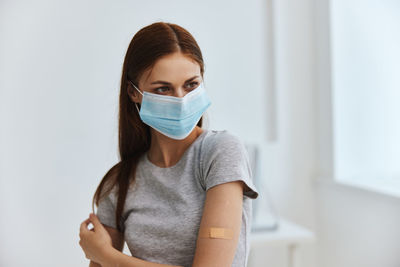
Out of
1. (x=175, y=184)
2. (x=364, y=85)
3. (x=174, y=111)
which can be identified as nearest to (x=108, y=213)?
(x=175, y=184)

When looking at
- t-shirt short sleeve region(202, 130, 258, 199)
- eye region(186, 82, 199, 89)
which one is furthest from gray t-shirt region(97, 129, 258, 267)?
eye region(186, 82, 199, 89)

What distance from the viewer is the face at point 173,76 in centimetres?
92

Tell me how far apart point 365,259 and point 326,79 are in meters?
0.97

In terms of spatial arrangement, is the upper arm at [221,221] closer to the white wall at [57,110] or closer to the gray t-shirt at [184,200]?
the gray t-shirt at [184,200]

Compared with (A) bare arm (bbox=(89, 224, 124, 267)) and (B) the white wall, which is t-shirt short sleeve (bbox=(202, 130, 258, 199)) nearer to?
(A) bare arm (bbox=(89, 224, 124, 267))

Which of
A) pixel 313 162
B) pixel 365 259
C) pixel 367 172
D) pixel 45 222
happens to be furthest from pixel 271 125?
pixel 45 222

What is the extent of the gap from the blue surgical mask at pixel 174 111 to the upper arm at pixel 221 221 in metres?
0.18

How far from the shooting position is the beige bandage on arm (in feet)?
2.77

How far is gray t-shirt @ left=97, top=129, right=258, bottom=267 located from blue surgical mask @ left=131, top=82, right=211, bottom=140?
0.18ft

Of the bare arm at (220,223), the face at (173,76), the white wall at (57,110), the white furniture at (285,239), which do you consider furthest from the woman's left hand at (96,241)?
the white furniture at (285,239)

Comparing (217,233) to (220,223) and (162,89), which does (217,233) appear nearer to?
(220,223)

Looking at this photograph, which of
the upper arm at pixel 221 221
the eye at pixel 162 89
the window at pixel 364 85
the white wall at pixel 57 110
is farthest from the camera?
the window at pixel 364 85

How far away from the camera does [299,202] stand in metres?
2.43

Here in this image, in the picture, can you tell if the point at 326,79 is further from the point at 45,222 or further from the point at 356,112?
the point at 45,222
